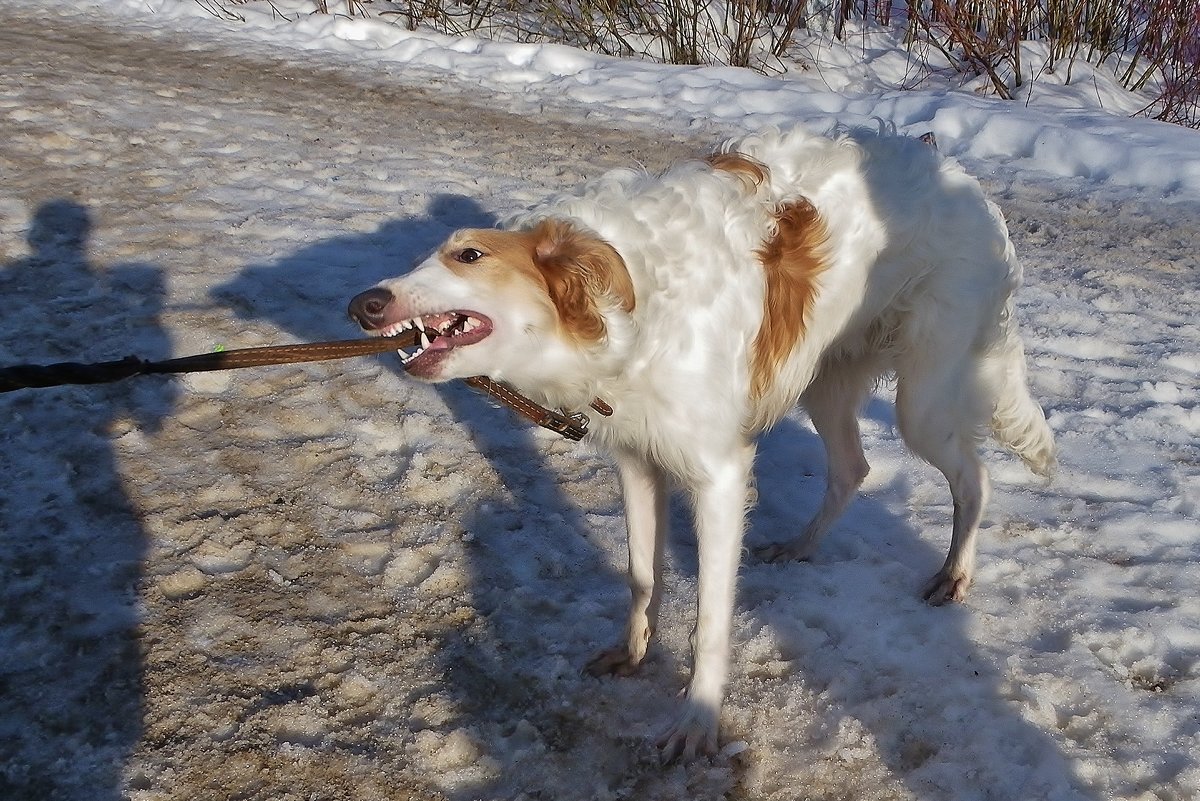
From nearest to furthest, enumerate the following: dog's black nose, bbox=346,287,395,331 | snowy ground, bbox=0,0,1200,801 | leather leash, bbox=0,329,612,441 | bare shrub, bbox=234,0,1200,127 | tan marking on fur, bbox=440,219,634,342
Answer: leather leash, bbox=0,329,612,441 → dog's black nose, bbox=346,287,395,331 → tan marking on fur, bbox=440,219,634,342 → snowy ground, bbox=0,0,1200,801 → bare shrub, bbox=234,0,1200,127

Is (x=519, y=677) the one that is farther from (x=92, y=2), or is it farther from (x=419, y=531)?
(x=92, y=2)

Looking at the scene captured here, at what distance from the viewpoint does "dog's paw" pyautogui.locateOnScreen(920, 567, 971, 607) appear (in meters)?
3.08

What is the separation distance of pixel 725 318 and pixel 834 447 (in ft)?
3.72

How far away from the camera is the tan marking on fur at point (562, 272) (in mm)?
2330

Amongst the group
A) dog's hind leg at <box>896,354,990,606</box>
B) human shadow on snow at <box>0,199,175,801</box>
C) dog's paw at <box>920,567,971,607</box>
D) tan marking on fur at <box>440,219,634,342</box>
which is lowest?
human shadow on snow at <box>0,199,175,801</box>

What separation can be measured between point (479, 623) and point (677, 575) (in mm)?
711

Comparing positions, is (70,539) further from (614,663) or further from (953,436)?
(953,436)

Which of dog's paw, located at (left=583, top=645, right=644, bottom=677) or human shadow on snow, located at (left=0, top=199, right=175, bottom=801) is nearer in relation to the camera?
human shadow on snow, located at (left=0, top=199, right=175, bottom=801)

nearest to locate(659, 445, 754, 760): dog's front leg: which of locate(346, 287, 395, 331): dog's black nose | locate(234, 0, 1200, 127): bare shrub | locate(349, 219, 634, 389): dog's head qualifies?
locate(349, 219, 634, 389): dog's head

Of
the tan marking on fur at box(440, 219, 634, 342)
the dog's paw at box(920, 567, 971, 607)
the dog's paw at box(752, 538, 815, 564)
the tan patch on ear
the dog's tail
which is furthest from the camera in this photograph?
the dog's paw at box(752, 538, 815, 564)

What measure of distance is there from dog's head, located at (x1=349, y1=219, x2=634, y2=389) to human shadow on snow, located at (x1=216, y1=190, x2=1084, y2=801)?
91 centimetres

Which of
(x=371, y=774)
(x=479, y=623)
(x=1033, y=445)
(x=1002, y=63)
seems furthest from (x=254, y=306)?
(x=1002, y=63)

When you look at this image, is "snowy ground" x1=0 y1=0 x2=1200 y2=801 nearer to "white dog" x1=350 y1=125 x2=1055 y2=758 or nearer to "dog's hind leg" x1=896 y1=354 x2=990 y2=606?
"dog's hind leg" x1=896 y1=354 x2=990 y2=606

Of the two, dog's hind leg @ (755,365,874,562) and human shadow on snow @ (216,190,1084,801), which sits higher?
dog's hind leg @ (755,365,874,562)
